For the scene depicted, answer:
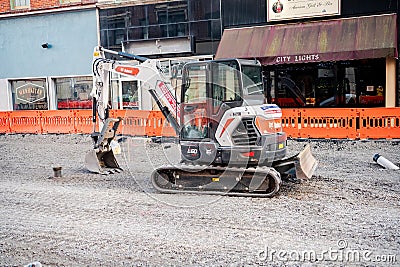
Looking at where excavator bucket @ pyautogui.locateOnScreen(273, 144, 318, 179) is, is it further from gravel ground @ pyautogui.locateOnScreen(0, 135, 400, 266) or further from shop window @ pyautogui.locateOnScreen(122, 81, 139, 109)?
shop window @ pyautogui.locateOnScreen(122, 81, 139, 109)

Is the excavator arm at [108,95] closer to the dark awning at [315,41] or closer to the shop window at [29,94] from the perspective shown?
the dark awning at [315,41]

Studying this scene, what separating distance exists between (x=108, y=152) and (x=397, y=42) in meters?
11.6

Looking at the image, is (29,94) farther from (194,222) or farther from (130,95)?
(194,222)

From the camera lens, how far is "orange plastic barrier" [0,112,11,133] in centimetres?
1939

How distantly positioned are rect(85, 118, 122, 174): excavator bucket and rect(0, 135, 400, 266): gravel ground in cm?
28

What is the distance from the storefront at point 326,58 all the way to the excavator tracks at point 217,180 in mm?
10086

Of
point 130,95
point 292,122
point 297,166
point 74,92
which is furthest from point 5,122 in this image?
point 297,166

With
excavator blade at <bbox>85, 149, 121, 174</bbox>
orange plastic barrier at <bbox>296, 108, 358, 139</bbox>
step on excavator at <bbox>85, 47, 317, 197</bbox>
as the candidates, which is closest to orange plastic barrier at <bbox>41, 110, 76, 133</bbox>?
excavator blade at <bbox>85, 149, 121, 174</bbox>

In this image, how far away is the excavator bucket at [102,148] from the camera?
10289 mm

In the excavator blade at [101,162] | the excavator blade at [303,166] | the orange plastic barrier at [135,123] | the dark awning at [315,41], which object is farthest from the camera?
the orange plastic barrier at [135,123]

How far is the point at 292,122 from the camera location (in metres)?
15.1

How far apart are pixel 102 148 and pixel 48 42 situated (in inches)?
565

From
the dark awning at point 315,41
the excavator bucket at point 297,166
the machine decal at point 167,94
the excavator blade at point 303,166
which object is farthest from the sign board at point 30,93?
the excavator blade at point 303,166

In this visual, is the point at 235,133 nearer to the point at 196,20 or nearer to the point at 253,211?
the point at 253,211
